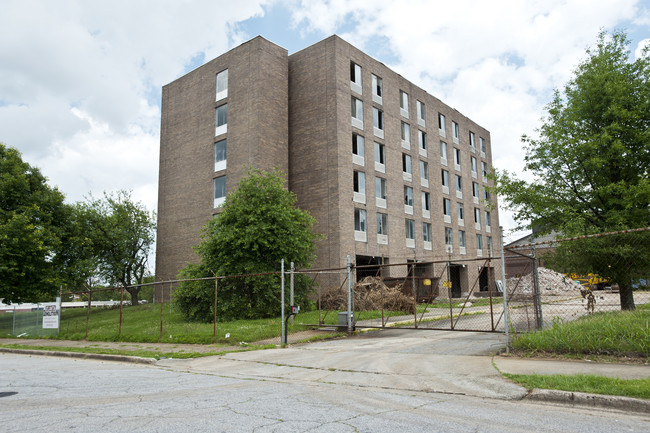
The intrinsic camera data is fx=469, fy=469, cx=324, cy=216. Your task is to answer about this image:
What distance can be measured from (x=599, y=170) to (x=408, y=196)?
22.2 m

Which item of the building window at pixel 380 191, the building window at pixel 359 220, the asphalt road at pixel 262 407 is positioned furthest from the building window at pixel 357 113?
the asphalt road at pixel 262 407

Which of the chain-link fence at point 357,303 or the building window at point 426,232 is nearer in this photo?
the chain-link fence at point 357,303

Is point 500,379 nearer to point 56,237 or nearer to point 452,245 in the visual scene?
point 56,237

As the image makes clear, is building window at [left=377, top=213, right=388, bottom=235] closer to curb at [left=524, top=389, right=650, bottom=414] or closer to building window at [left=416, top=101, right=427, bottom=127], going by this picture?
building window at [left=416, top=101, right=427, bottom=127]

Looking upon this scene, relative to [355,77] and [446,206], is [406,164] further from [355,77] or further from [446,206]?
[355,77]

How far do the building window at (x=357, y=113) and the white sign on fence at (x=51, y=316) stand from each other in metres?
21.1

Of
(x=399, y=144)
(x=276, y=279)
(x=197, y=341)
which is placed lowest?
(x=197, y=341)

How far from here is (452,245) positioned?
4253 centimetres

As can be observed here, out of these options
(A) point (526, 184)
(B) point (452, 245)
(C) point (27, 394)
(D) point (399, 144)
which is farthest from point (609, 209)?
(B) point (452, 245)

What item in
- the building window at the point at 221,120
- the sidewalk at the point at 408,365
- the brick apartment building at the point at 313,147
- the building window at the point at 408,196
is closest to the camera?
the sidewalk at the point at 408,365

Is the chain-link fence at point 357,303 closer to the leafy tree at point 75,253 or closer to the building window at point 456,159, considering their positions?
the leafy tree at point 75,253

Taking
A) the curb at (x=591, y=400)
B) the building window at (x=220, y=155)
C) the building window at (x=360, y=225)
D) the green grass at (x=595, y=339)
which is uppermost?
the building window at (x=220, y=155)

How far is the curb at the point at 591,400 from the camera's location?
5.99 metres

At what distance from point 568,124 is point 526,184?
249cm
